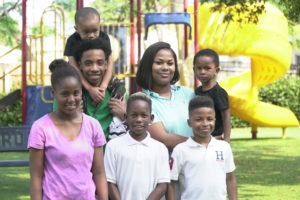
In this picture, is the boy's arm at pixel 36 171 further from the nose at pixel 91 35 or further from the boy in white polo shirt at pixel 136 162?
the nose at pixel 91 35

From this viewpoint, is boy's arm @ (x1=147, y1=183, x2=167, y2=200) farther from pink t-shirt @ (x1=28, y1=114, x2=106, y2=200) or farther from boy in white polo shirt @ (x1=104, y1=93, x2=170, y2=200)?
pink t-shirt @ (x1=28, y1=114, x2=106, y2=200)

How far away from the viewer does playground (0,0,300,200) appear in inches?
395

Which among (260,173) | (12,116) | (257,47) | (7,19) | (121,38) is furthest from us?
(7,19)

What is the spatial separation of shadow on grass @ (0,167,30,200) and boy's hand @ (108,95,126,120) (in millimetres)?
4969

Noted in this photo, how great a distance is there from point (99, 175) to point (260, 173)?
8.19 metres

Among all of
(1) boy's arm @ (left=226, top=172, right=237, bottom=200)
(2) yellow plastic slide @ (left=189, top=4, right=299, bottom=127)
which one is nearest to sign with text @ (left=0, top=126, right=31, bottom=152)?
(1) boy's arm @ (left=226, top=172, right=237, bottom=200)

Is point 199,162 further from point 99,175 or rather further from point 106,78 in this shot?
point 106,78

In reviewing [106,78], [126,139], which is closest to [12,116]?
[106,78]

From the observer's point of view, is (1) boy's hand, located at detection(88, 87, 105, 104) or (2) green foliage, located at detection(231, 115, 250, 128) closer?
→ (1) boy's hand, located at detection(88, 87, 105, 104)

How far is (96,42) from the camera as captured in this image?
435 centimetres

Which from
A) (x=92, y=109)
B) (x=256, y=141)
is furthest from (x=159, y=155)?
(x=256, y=141)

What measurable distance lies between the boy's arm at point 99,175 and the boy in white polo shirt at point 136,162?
0.63 feet

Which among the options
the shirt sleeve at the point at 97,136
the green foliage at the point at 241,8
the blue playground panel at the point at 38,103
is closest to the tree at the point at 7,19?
the blue playground panel at the point at 38,103

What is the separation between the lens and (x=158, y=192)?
161 inches
